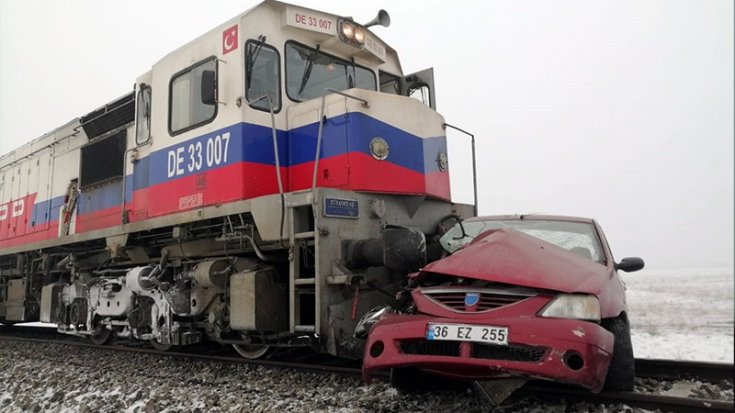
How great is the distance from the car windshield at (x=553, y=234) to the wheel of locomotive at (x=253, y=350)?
217 cm

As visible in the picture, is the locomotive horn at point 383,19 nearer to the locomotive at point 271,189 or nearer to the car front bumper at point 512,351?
the locomotive at point 271,189

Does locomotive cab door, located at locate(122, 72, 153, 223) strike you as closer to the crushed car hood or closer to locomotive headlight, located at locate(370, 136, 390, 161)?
locomotive headlight, located at locate(370, 136, 390, 161)

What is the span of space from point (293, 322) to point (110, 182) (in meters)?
4.19

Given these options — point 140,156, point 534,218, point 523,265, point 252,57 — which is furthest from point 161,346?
point 523,265

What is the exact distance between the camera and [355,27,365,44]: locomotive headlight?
5871mm

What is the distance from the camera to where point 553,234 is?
457 cm

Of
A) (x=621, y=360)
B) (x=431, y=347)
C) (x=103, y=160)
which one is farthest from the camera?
(x=103, y=160)

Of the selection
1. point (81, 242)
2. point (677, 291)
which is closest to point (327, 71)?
point (81, 242)

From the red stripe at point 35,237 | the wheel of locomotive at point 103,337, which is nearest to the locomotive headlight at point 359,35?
the wheel of locomotive at point 103,337

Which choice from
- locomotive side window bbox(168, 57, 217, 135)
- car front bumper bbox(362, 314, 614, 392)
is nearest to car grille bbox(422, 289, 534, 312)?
car front bumper bbox(362, 314, 614, 392)

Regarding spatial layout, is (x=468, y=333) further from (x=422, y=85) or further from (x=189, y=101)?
(x=422, y=85)

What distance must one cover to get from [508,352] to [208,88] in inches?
150

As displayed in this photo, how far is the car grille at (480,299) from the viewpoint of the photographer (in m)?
3.24

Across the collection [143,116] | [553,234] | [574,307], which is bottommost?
[574,307]
